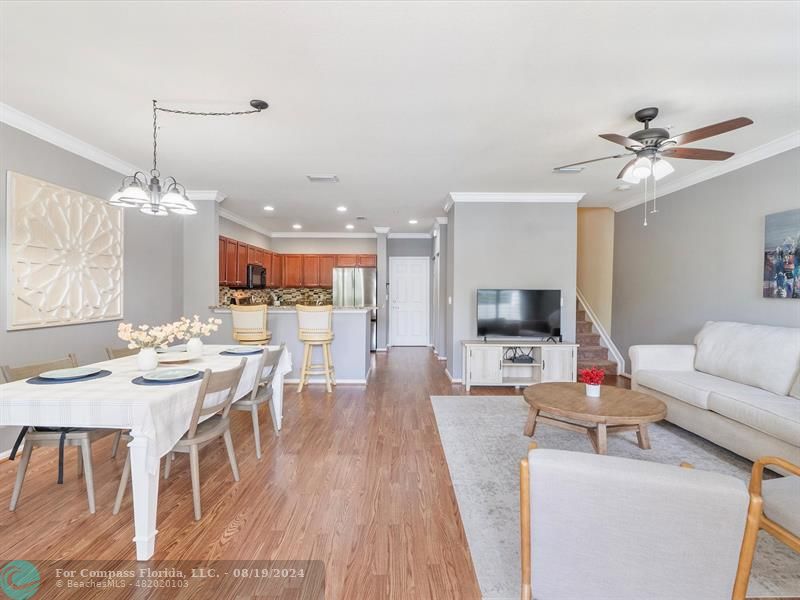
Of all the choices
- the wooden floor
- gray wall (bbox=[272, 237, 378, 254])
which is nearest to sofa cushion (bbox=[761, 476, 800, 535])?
the wooden floor

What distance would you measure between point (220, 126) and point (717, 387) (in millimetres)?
4497

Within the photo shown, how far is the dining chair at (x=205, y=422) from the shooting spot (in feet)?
6.59

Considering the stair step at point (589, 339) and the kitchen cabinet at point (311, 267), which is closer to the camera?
the stair step at point (589, 339)

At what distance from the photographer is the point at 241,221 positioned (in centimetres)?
663

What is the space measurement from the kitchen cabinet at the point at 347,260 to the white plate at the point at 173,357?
217 inches

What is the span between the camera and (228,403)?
92.4 inches

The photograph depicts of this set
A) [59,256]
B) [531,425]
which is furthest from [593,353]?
[59,256]

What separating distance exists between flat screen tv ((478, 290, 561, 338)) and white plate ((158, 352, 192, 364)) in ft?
11.4

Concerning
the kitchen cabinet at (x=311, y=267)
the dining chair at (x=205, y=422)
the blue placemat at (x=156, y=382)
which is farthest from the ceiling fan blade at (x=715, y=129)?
the kitchen cabinet at (x=311, y=267)

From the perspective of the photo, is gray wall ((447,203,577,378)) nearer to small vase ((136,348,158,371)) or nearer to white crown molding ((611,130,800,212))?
white crown molding ((611,130,800,212))

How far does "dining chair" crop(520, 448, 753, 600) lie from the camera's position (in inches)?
34.8

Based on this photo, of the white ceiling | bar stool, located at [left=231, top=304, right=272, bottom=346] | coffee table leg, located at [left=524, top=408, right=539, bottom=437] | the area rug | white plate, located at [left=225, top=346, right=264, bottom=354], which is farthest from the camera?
bar stool, located at [left=231, top=304, right=272, bottom=346]

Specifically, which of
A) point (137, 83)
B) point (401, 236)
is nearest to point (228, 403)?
point (137, 83)

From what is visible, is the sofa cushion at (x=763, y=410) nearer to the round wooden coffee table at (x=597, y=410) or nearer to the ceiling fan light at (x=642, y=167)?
the round wooden coffee table at (x=597, y=410)
